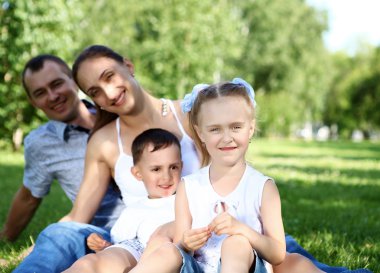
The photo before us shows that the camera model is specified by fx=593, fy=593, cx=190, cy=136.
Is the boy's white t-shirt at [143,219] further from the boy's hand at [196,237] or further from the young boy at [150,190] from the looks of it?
the boy's hand at [196,237]

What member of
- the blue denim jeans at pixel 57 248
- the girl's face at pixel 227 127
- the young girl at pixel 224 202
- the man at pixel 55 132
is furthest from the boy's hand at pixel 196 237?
the man at pixel 55 132

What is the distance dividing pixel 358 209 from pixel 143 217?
4.40 meters

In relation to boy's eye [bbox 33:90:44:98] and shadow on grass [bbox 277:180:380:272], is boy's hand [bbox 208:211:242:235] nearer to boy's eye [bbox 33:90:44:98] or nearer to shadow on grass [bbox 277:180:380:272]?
shadow on grass [bbox 277:180:380:272]

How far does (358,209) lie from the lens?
747 centimetres

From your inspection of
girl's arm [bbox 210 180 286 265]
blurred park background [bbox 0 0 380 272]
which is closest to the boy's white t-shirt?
girl's arm [bbox 210 180 286 265]

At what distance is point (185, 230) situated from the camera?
128 inches

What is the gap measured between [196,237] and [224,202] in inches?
12.7

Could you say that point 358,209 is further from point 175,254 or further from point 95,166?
point 175,254

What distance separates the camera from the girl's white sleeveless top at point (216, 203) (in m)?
3.20

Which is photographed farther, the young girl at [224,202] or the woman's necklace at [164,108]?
the woman's necklace at [164,108]

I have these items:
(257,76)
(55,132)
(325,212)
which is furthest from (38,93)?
(257,76)

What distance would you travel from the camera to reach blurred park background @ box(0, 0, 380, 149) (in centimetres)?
1728

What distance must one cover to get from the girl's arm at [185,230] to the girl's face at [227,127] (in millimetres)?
304

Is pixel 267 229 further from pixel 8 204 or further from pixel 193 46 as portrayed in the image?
pixel 193 46
